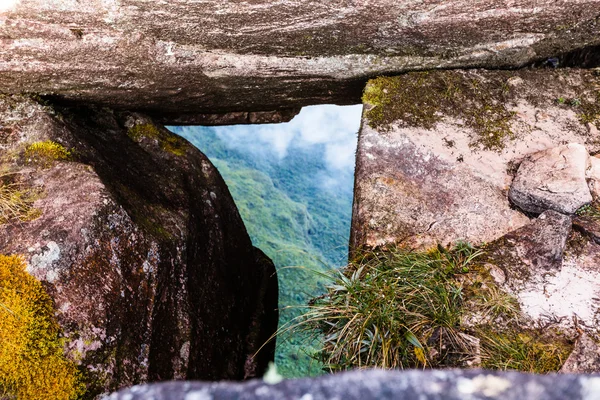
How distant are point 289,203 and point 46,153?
1026 cm

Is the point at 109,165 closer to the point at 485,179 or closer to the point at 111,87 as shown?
the point at 111,87

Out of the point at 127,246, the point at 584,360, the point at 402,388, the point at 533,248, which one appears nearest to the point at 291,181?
the point at 127,246

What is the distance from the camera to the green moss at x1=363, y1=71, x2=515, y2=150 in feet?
13.2

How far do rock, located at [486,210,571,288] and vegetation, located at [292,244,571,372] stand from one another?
0.17 m

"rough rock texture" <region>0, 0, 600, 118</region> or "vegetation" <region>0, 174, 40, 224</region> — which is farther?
"rough rock texture" <region>0, 0, 600, 118</region>

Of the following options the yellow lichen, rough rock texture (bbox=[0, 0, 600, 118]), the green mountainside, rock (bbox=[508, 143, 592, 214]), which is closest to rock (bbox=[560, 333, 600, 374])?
rock (bbox=[508, 143, 592, 214])

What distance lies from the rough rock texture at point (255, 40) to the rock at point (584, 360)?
2595 millimetres

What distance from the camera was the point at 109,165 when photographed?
13.9ft

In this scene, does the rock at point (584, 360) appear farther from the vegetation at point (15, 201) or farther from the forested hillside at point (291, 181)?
the forested hillside at point (291, 181)

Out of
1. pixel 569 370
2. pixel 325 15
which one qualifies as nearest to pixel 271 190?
pixel 325 15

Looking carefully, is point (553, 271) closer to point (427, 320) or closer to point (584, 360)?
point (584, 360)

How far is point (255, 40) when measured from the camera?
4.04 meters

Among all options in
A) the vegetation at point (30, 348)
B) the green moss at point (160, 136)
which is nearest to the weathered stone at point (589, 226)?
the vegetation at point (30, 348)

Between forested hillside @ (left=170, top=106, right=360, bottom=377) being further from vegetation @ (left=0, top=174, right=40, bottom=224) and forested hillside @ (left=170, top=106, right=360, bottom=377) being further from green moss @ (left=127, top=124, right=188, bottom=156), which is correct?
vegetation @ (left=0, top=174, right=40, bottom=224)
